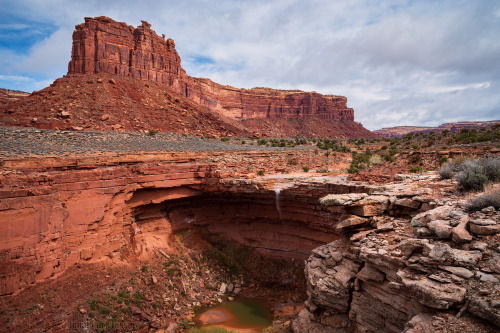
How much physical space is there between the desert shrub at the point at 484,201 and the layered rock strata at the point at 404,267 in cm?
28

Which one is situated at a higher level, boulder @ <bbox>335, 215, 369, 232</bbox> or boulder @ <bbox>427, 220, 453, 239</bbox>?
boulder @ <bbox>427, 220, 453, 239</bbox>

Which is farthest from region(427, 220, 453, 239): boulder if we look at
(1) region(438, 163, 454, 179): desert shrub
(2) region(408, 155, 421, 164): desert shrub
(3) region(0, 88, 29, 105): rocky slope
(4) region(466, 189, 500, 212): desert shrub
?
(3) region(0, 88, 29, 105): rocky slope

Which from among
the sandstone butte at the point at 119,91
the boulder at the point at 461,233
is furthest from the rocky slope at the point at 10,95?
the boulder at the point at 461,233

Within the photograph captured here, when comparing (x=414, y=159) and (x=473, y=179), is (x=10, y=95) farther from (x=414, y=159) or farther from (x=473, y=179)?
(x=473, y=179)

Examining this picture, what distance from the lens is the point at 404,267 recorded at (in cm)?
668

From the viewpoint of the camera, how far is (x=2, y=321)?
9.91 m

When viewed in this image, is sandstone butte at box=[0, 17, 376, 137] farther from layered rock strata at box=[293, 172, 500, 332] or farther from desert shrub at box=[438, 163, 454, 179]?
desert shrub at box=[438, 163, 454, 179]

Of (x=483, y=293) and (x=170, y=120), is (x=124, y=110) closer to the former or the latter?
(x=170, y=120)

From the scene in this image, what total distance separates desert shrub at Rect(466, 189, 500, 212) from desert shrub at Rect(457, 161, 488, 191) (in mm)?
1815

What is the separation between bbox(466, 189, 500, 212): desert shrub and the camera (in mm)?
6676

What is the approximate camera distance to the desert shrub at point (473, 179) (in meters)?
8.50

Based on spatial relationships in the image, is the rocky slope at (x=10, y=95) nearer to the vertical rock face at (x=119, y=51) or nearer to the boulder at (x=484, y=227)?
the vertical rock face at (x=119, y=51)

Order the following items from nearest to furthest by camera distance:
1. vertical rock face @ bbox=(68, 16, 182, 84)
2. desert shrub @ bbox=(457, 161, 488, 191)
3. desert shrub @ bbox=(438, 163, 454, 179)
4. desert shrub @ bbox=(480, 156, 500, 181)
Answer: desert shrub @ bbox=(457, 161, 488, 191)
desert shrub @ bbox=(480, 156, 500, 181)
desert shrub @ bbox=(438, 163, 454, 179)
vertical rock face @ bbox=(68, 16, 182, 84)

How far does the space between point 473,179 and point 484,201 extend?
2.16m
